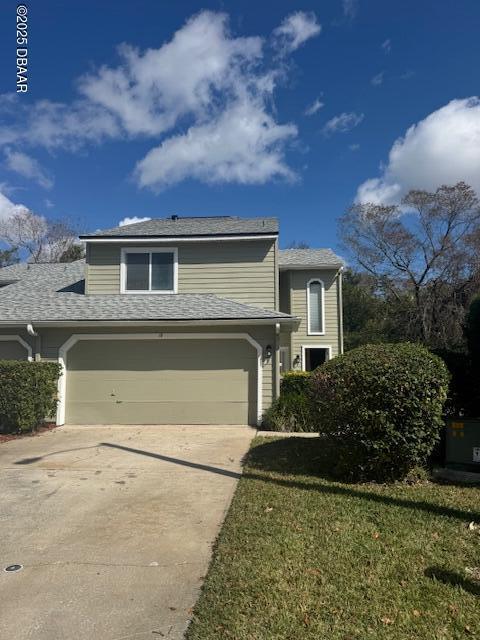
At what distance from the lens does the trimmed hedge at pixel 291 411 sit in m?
10.2

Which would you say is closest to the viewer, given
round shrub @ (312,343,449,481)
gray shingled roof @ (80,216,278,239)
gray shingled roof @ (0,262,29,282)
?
round shrub @ (312,343,449,481)

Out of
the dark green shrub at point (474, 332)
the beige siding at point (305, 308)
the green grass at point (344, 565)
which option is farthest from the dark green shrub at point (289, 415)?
the beige siding at point (305, 308)

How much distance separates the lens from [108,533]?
4527 mm

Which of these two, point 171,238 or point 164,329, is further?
point 171,238

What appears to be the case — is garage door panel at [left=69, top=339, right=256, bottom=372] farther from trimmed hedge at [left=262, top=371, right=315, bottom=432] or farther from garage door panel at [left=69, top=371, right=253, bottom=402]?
trimmed hedge at [left=262, top=371, right=315, bottom=432]

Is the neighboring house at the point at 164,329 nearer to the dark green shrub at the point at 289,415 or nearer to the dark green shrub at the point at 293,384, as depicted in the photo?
the dark green shrub at the point at 293,384

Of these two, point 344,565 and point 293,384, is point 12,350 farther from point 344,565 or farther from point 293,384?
point 344,565

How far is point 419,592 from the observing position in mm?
3285

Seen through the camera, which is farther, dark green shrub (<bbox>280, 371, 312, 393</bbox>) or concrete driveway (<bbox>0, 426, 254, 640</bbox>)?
dark green shrub (<bbox>280, 371, 312, 393</bbox>)

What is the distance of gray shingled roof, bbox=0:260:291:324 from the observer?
11.0 meters

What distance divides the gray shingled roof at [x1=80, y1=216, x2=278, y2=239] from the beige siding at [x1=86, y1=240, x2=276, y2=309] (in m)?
0.30

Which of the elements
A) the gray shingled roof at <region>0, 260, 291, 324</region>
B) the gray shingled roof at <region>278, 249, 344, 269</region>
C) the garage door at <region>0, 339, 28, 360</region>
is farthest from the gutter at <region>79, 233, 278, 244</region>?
the gray shingled roof at <region>278, 249, 344, 269</region>

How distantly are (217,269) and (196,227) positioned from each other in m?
1.96

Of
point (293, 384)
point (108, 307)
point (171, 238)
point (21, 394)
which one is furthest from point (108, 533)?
point (171, 238)
